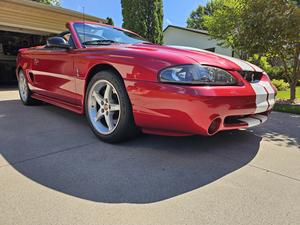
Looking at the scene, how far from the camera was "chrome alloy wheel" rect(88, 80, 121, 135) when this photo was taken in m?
2.48

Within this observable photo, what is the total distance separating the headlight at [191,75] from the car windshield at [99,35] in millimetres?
1281

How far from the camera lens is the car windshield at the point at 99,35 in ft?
9.66

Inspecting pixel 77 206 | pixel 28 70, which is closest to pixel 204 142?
pixel 77 206

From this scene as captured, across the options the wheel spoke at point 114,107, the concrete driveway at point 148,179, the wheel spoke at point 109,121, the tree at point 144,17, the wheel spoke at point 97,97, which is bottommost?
the concrete driveway at point 148,179

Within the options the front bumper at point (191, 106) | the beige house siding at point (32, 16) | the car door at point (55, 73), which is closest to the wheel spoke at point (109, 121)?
the front bumper at point (191, 106)

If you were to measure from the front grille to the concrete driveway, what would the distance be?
2.34 feet

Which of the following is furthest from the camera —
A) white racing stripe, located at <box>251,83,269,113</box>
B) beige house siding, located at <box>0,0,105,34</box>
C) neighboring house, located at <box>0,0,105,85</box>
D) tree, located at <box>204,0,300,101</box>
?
neighboring house, located at <box>0,0,105,85</box>


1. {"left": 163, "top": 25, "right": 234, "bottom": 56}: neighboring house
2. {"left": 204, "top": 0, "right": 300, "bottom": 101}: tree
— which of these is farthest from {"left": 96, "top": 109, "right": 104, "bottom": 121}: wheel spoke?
{"left": 163, "top": 25, "right": 234, "bottom": 56}: neighboring house

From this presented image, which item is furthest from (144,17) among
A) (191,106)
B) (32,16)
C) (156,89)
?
(191,106)

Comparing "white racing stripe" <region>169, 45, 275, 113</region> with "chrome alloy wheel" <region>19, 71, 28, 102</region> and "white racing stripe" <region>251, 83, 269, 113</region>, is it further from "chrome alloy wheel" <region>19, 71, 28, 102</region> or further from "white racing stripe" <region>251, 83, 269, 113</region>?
"chrome alloy wheel" <region>19, 71, 28, 102</region>

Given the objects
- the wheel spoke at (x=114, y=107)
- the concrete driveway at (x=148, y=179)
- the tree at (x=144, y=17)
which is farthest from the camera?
the tree at (x=144, y=17)

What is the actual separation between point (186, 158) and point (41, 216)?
1.27 m

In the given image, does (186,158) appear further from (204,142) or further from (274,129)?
(274,129)

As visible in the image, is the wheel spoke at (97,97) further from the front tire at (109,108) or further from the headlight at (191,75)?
the headlight at (191,75)
